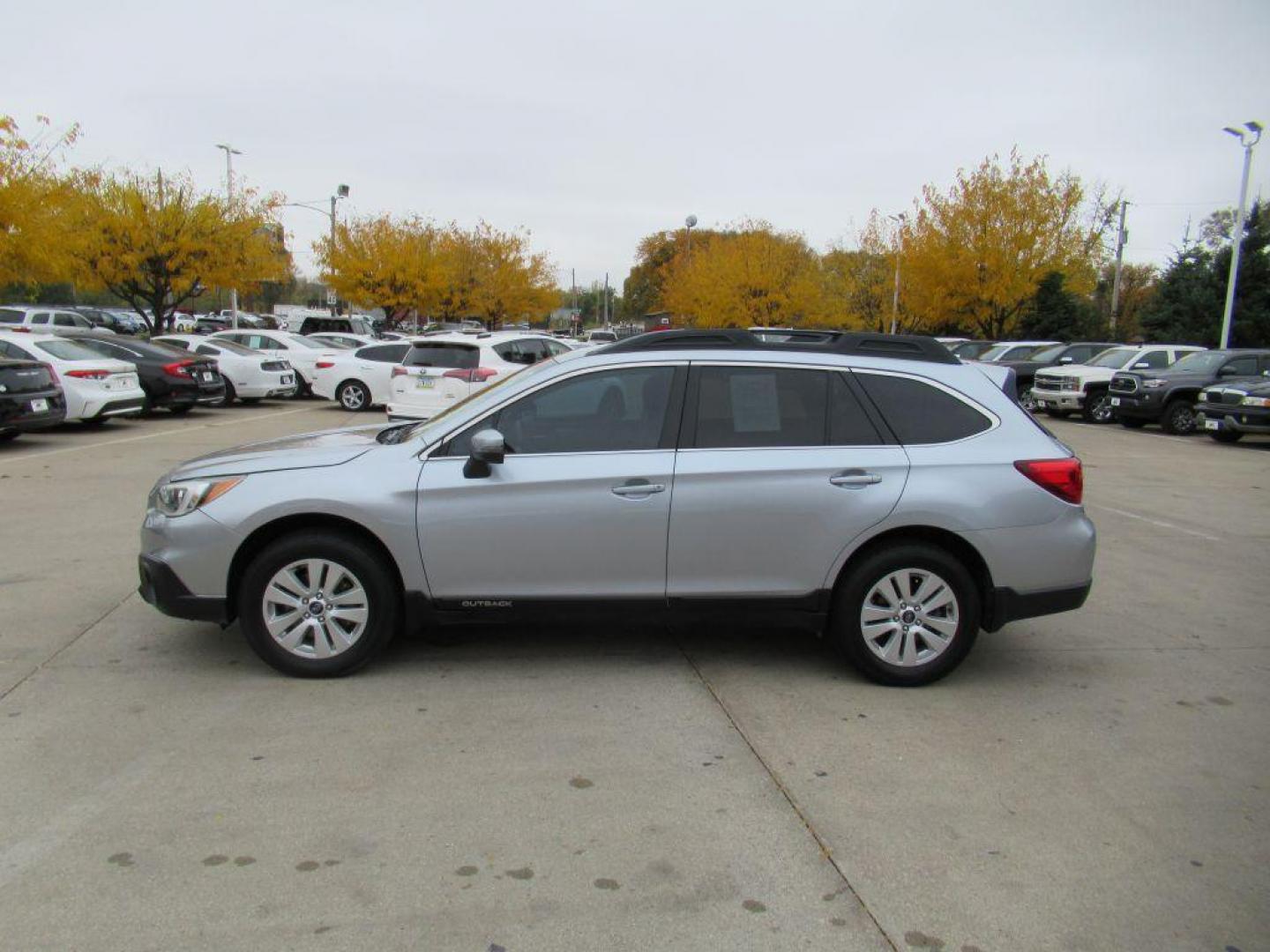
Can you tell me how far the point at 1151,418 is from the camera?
812 inches

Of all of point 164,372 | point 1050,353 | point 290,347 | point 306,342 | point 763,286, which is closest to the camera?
point 164,372

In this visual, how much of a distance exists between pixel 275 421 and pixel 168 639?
43.0 ft

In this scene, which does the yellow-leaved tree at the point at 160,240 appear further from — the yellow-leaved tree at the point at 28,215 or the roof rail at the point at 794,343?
the roof rail at the point at 794,343

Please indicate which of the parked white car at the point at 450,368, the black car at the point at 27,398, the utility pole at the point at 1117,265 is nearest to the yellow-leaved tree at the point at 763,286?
the utility pole at the point at 1117,265

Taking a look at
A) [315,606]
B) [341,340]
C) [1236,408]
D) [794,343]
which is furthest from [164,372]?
[1236,408]

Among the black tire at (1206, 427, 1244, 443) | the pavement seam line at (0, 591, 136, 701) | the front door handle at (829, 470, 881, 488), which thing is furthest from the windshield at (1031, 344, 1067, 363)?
the pavement seam line at (0, 591, 136, 701)

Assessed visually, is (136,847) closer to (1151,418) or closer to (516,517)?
(516,517)

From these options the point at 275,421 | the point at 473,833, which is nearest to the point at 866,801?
the point at 473,833

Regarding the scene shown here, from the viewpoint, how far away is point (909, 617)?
16.1 feet

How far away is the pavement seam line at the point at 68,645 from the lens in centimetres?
473

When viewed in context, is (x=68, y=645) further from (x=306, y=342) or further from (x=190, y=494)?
(x=306, y=342)

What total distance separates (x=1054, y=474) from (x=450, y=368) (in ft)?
37.3

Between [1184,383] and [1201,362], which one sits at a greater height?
[1201,362]

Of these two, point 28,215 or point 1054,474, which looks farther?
point 28,215
